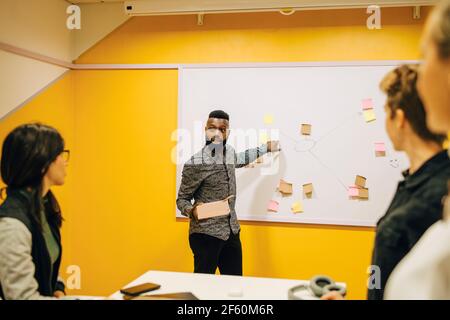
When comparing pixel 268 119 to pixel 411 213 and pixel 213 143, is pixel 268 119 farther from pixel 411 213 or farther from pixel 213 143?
pixel 411 213

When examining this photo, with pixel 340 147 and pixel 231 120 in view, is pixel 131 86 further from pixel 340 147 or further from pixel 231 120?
pixel 340 147

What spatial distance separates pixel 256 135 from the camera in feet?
10.1

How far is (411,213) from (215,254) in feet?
5.55

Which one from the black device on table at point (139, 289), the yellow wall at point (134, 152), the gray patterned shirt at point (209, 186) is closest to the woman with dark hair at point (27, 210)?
the black device on table at point (139, 289)

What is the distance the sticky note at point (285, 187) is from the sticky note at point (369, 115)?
2.21ft

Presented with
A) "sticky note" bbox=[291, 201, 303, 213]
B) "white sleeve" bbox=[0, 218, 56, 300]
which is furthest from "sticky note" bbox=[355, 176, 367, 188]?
"white sleeve" bbox=[0, 218, 56, 300]

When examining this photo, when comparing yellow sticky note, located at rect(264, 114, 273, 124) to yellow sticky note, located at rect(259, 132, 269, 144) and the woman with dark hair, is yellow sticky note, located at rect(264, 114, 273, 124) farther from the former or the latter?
the woman with dark hair

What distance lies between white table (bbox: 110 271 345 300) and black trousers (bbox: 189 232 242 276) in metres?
0.73

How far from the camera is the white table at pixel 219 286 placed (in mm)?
1664

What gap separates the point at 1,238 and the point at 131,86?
204 centimetres

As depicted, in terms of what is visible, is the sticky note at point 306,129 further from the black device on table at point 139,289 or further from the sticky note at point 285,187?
the black device on table at point 139,289

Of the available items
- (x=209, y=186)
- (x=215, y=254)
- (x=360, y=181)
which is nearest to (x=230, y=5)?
(x=209, y=186)

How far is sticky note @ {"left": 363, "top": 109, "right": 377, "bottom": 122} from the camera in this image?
275 cm
